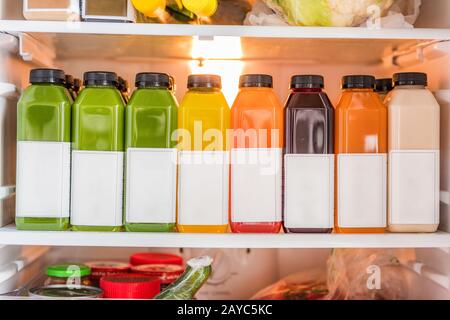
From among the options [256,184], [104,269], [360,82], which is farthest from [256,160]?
[104,269]

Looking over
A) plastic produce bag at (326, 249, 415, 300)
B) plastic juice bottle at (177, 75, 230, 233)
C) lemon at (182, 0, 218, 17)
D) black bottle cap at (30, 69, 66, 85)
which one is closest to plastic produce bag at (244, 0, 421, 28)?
lemon at (182, 0, 218, 17)

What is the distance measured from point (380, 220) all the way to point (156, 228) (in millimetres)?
436

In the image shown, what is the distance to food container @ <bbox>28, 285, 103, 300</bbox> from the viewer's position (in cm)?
122

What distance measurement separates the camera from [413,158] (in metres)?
1.18

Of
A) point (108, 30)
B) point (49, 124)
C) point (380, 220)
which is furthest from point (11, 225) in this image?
point (380, 220)

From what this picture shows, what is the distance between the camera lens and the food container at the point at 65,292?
1.22m

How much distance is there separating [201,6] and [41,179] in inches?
18.0

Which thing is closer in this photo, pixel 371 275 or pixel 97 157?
pixel 97 157

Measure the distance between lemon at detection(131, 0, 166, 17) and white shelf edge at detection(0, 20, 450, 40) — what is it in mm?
64

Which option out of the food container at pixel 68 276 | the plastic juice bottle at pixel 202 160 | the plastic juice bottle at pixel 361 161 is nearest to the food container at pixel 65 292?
the food container at pixel 68 276

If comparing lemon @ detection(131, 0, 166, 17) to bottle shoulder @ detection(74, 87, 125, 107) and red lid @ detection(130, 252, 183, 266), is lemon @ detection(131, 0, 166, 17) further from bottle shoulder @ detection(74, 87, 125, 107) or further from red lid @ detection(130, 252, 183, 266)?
red lid @ detection(130, 252, 183, 266)

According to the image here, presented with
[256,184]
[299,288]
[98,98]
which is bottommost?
[299,288]

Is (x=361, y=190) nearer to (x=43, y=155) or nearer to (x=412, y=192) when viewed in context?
(x=412, y=192)
